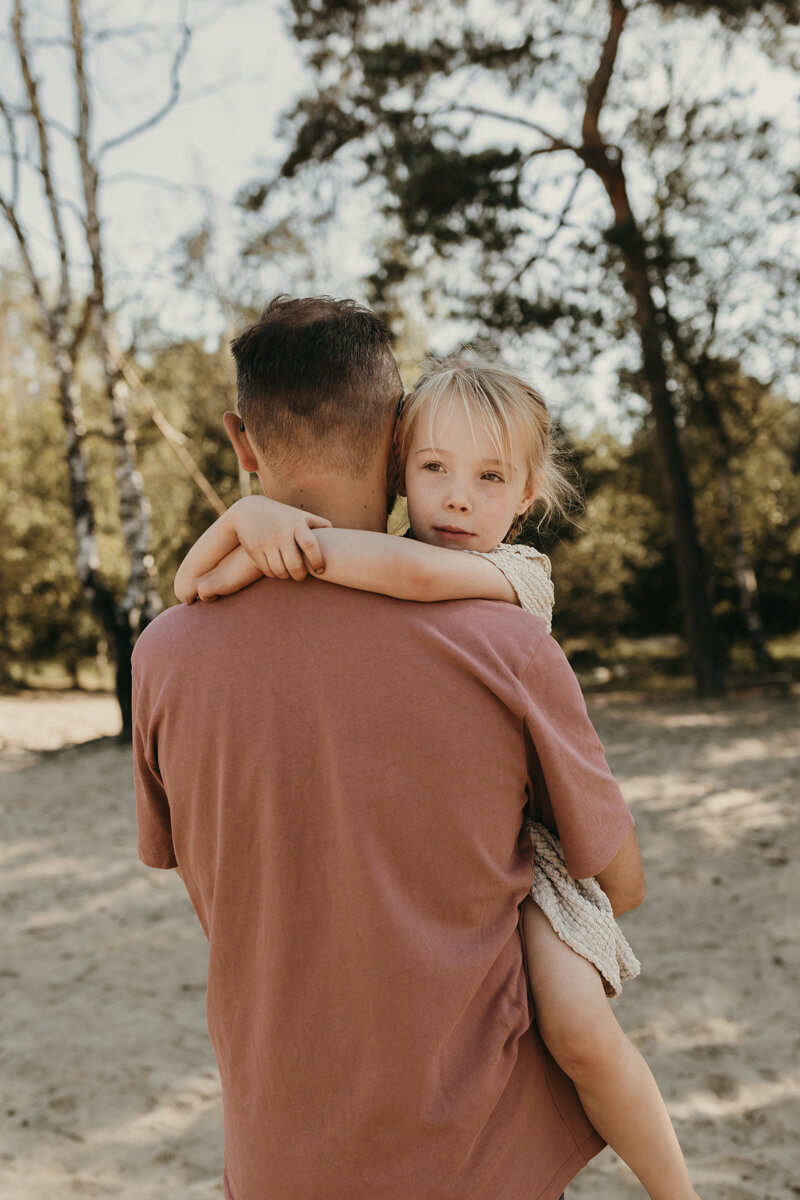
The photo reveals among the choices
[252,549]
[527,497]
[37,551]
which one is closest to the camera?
[252,549]

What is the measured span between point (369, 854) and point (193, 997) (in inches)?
144

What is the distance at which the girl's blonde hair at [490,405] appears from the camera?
1.60 metres

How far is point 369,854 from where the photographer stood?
1.10 metres

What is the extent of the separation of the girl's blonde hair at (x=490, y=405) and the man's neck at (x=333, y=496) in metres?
0.24

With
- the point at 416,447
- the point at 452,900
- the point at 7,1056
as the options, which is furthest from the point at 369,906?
the point at 7,1056

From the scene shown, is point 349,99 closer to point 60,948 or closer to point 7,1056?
point 60,948

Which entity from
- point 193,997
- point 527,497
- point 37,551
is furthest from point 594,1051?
point 37,551

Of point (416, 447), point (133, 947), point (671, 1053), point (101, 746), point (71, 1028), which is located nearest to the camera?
point (416, 447)

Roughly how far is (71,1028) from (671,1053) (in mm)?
2512

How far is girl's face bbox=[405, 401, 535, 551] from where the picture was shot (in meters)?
1.58

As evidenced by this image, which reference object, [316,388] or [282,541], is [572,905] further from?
[316,388]

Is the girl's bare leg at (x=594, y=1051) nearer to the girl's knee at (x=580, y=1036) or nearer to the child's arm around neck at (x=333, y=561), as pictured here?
the girl's knee at (x=580, y=1036)

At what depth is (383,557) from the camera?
1178mm

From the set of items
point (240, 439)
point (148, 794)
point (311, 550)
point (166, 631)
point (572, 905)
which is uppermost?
point (240, 439)
